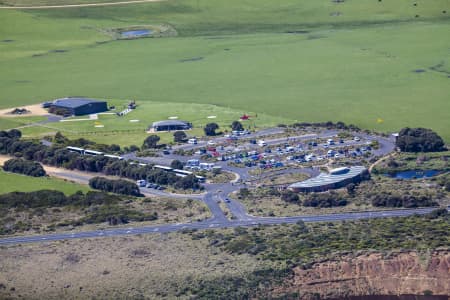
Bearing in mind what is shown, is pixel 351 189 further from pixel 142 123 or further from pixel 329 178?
pixel 142 123

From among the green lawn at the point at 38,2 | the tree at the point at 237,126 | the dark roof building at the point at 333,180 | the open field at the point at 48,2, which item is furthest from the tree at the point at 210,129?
the green lawn at the point at 38,2

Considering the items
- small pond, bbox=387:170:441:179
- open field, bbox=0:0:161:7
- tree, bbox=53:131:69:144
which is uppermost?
open field, bbox=0:0:161:7

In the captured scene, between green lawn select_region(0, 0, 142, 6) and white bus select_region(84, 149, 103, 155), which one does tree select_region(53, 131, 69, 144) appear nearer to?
white bus select_region(84, 149, 103, 155)

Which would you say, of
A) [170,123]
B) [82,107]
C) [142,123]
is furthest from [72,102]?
[170,123]

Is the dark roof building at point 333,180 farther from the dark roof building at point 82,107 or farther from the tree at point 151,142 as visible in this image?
the dark roof building at point 82,107

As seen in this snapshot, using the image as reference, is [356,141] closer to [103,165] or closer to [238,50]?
[103,165]

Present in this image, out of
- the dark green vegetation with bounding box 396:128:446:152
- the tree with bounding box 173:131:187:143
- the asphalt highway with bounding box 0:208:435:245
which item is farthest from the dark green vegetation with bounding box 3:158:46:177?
the dark green vegetation with bounding box 396:128:446:152
